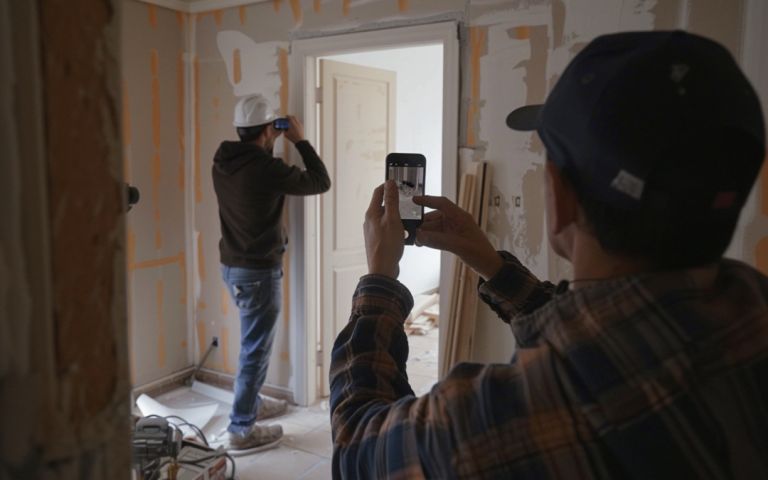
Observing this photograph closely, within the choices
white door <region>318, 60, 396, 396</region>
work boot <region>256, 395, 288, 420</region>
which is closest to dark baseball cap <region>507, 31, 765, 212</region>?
white door <region>318, 60, 396, 396</region>

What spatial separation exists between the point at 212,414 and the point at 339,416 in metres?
3.07

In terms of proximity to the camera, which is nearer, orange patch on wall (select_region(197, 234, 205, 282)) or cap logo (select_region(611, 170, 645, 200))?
cap logo (select_region(611, 170, 645, 200))

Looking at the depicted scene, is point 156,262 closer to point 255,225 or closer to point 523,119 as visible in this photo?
point 255,225

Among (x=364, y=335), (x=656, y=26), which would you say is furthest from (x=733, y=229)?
(x=656, y=26)

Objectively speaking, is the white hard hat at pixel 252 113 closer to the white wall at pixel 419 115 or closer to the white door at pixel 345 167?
the white door at pixel 345 167

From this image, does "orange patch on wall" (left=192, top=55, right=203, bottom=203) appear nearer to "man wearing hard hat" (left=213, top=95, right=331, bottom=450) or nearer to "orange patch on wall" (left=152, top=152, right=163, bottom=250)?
"orange patch on wall" (left=152, top=152, right=163, bottom=250)

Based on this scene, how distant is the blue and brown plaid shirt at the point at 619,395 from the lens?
556 millimetres

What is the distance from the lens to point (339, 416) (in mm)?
755

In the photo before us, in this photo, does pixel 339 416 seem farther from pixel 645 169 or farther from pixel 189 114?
pixel 189 114

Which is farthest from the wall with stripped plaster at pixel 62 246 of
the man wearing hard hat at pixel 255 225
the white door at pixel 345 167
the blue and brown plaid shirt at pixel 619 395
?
the white door at pixel 345 167

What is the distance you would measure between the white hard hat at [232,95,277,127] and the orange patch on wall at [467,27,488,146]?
1.07 meters

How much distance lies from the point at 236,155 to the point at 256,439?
1491mm

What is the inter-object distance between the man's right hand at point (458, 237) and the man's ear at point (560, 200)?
0.41 m

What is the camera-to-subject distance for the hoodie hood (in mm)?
3131
